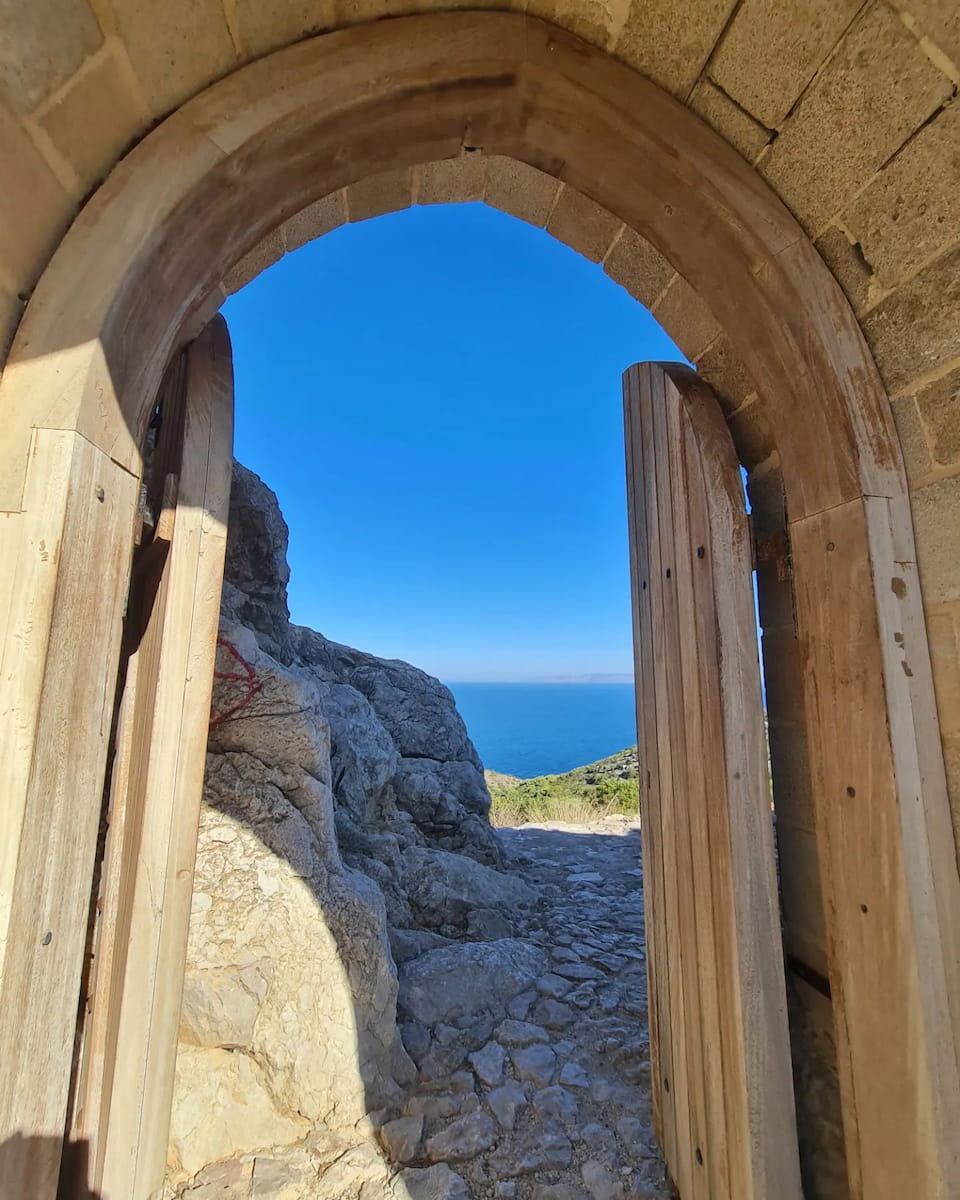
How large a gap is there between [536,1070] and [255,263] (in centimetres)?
314

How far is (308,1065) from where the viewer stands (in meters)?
2.17

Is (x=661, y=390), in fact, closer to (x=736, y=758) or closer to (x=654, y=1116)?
(x=736, y=758)

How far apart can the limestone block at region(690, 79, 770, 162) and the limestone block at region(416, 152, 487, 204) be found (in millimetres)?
632

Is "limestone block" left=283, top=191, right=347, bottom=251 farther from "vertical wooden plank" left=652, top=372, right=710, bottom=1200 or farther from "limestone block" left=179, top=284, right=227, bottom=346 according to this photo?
"vertical wooden plank" left=652, top=372, right=710, bottom=1200

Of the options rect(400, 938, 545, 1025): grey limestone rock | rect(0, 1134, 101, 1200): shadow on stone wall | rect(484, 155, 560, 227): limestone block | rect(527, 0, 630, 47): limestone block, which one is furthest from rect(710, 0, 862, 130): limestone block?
rect(400, 938, 545, 1025): grey limestone rock

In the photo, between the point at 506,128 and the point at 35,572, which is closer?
the point at 35,572

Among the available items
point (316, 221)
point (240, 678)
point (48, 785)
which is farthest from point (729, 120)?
point (240, 678)

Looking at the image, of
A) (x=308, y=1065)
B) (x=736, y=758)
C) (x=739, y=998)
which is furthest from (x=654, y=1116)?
(x=736, y=758)

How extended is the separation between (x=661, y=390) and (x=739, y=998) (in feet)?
5.91

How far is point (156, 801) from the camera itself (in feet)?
4.50

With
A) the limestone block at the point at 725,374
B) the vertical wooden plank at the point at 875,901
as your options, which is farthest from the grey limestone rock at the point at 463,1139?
the limestone block at the point at 725,374

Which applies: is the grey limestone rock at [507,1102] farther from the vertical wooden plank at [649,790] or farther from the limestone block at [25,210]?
the limestone block at [25,210]

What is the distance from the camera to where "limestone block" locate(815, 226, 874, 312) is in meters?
1.25

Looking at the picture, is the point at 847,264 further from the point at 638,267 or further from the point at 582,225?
the point at 582,225
